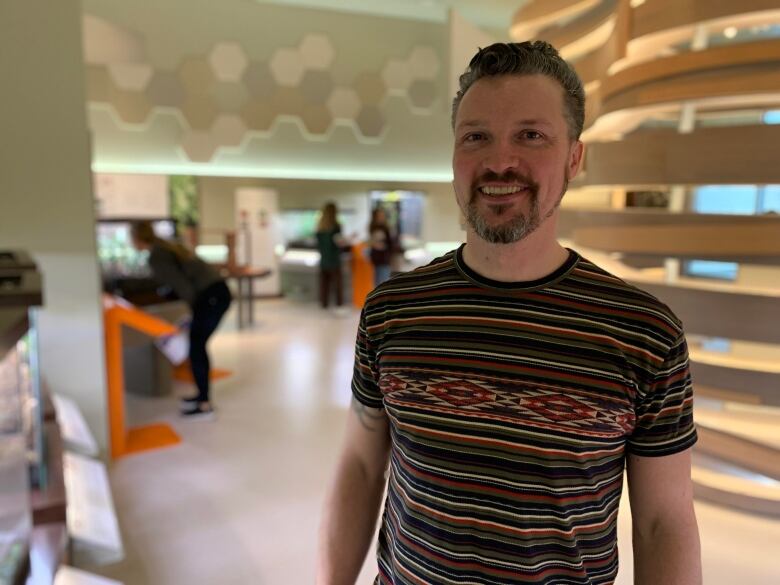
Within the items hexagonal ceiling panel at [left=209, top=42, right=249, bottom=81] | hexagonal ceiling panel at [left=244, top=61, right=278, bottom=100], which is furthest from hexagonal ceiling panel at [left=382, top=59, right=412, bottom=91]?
hexagonal ceiling panel at [left=209, top=42, right=249, bottom=81]

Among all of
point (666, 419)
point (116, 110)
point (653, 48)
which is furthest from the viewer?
point (116, 110)

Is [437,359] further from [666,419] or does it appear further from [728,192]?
[728,192]

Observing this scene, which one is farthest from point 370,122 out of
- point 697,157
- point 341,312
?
point 697,157

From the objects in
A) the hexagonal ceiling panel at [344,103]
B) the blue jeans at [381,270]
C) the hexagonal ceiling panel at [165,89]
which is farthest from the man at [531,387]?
the hexagonal ceiling panel at [344,103]

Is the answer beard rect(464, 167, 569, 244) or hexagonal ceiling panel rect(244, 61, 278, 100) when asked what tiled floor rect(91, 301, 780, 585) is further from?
hexagonal ceiling panel rect(244, 61, 278, 100)

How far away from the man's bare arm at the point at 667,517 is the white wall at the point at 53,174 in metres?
3.43

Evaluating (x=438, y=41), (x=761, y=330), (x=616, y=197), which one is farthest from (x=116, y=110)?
(x=761, y=330)

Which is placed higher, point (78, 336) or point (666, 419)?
point (666, 419)

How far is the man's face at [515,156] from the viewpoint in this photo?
101 cm

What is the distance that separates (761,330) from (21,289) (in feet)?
8.64

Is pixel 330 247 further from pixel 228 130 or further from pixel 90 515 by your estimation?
pixel 90 515

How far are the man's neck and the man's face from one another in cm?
3

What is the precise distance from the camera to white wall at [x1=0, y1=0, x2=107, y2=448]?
134 inches

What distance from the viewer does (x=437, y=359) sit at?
109 cm
